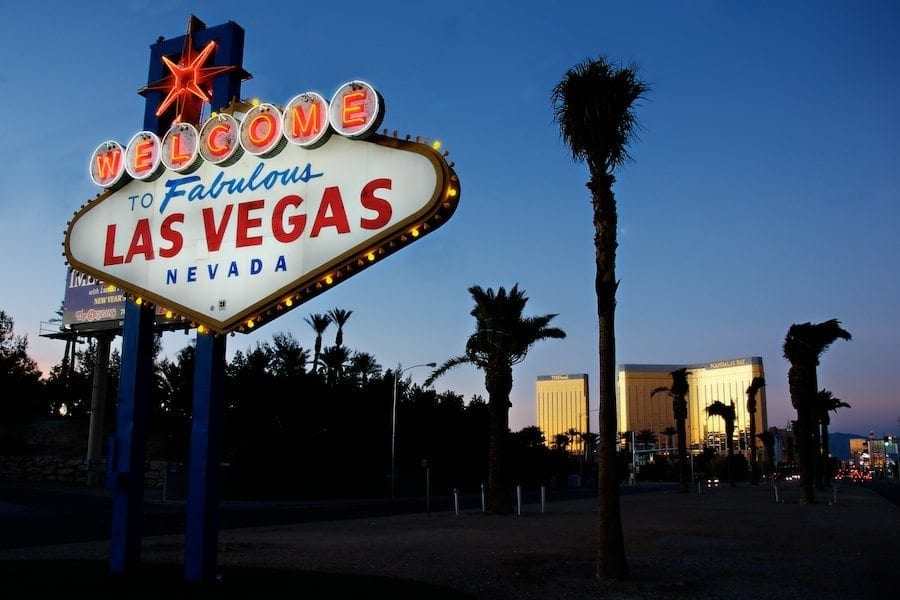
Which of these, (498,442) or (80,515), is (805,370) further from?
(80,515)

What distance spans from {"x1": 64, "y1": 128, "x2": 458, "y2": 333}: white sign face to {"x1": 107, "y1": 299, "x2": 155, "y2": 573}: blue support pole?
1.13 metres

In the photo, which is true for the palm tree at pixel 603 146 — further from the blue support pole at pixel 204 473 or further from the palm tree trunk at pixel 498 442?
the palm tree trunk at pixel 498 442

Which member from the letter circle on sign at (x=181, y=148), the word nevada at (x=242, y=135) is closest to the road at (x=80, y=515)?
the word nevada at (x=242, y=135)

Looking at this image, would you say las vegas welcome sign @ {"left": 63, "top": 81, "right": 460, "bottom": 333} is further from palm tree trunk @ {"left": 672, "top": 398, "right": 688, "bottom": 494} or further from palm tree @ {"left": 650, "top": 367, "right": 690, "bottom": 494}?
palm tree trunk @ {"left": 672, "top": 398, "right": 688, "bottom": 494}

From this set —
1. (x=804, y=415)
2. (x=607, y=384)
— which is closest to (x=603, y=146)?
(x=607, y=384)

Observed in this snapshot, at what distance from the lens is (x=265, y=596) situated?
10.2 m

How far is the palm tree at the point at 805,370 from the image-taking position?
→ 38.4m

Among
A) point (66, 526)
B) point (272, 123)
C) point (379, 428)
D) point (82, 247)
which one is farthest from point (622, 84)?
point (379, 428)

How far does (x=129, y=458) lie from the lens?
1191 centimetres

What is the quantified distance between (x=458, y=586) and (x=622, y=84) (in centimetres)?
946

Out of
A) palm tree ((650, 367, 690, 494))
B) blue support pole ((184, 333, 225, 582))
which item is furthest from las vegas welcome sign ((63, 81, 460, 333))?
palm tree ((650, 367, 690, 494))

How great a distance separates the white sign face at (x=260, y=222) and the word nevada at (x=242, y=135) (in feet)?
0.58

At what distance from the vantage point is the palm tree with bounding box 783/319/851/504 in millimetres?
38375

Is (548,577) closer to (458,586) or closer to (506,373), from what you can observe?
(458,586)
